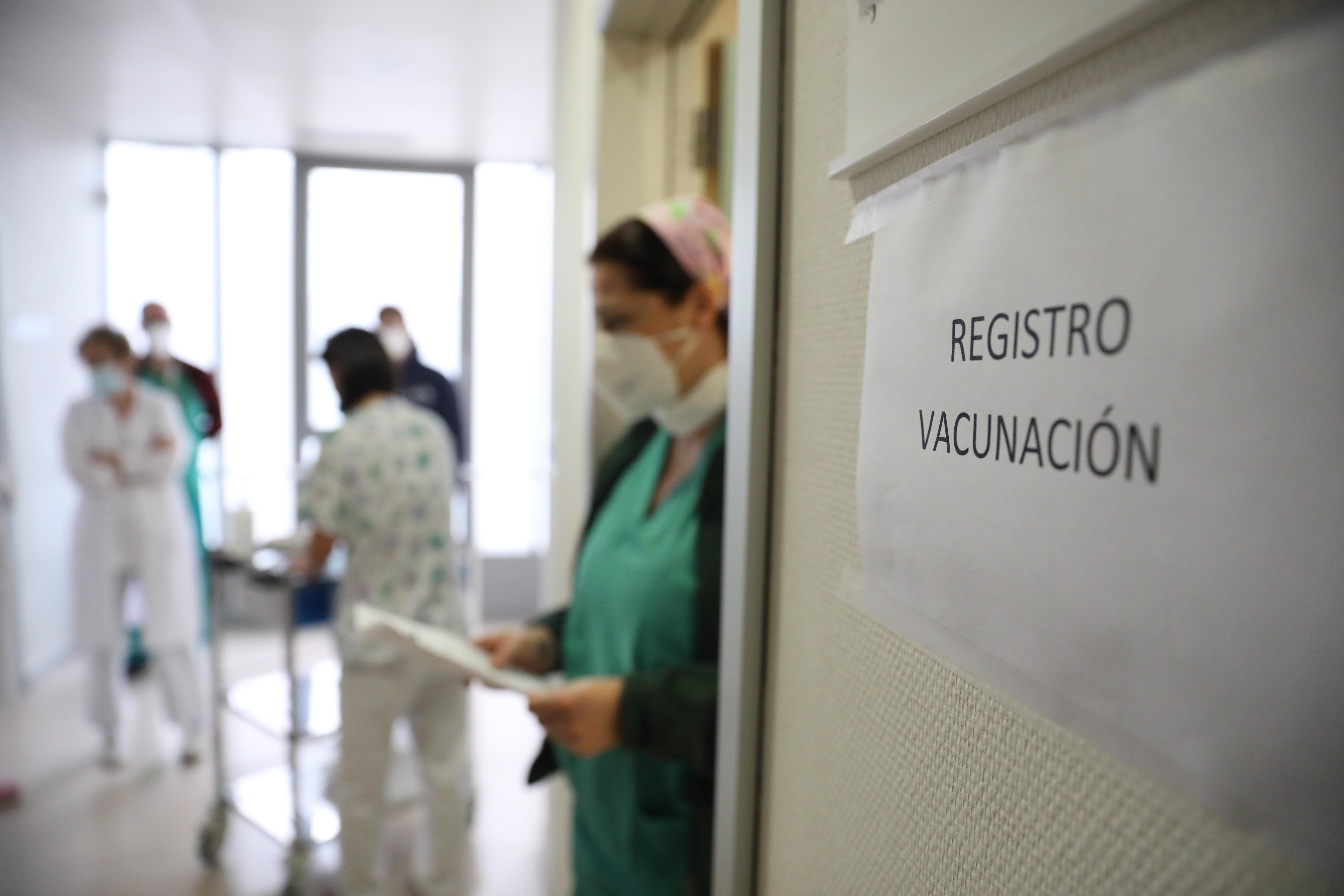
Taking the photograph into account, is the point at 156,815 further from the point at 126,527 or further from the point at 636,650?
the point at 636,650

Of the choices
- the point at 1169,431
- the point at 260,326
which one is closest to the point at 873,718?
the point at 1169,431

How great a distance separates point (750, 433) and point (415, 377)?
344 centimetres

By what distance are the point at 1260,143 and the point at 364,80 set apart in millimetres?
4071

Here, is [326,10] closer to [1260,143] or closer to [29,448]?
[29,448]

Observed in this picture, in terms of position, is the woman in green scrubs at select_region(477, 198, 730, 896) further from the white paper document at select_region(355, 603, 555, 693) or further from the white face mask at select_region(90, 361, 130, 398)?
the white face mask at select_region(90, 361, 130, 398)

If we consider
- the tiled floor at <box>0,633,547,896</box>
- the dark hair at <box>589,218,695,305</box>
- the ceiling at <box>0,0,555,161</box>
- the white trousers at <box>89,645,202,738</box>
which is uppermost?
the ceiling at <box>0,0,555,161</box>

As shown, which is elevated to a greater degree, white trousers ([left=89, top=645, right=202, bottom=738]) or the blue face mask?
the blue face mask

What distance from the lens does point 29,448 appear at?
3.48 metres

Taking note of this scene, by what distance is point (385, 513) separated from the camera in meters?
1.79

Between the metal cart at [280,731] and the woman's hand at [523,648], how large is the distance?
3.14 feet

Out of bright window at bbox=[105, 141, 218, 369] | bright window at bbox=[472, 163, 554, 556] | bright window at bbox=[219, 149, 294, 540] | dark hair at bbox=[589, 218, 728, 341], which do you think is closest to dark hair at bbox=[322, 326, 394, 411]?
dark hair at bbox=[589, 218, 728, 341]

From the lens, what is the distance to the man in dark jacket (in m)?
3.72

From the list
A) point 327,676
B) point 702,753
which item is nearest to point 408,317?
point 327,676

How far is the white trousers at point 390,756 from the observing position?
176 centimetres
